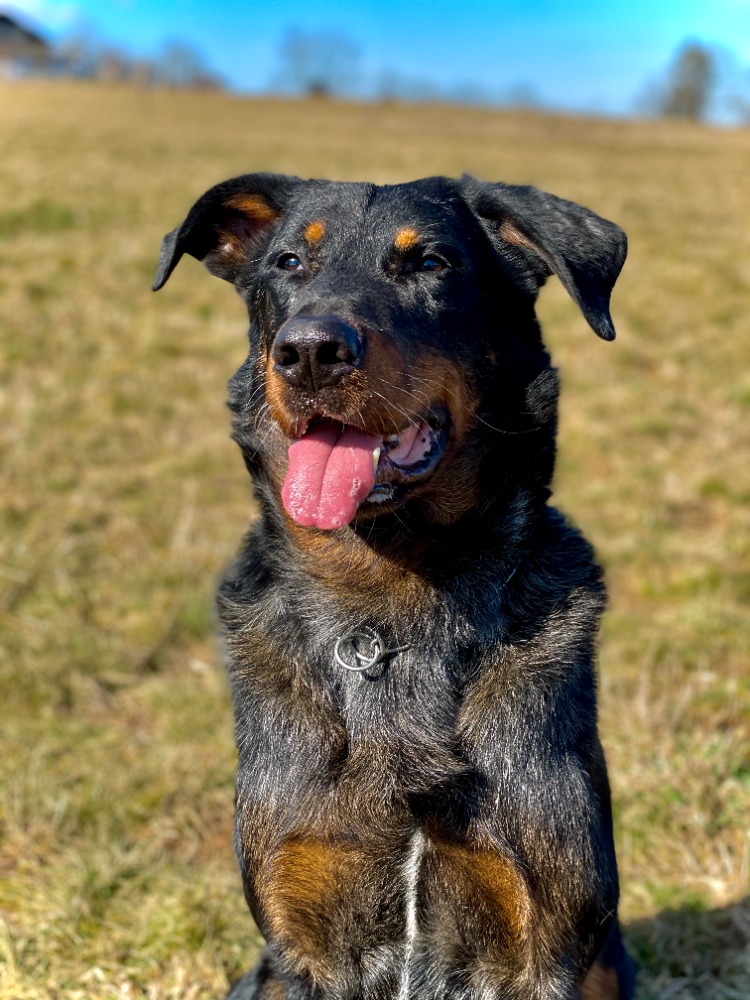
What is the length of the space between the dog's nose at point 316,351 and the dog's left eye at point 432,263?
0.49 meters

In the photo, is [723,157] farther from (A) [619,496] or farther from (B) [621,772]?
(B) [621,772]

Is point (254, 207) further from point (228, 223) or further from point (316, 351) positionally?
point (316, 351)

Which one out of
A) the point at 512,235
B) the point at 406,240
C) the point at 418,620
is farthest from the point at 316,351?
the point at 512,235

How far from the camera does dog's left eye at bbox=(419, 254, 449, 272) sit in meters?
2.88

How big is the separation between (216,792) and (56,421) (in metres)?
4.55

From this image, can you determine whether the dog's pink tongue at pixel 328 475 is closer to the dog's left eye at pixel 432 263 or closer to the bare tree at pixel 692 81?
the dog's left eye at pixel 432 263

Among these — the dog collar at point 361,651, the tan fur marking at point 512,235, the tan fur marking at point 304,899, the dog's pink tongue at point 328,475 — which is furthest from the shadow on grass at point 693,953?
the tan fur marking at point 512,235

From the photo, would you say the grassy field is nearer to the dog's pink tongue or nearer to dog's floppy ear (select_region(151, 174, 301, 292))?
the dog's pink tongue

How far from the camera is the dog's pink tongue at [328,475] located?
99.0 inches

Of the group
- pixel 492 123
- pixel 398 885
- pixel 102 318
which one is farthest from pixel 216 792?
pixel 492 123

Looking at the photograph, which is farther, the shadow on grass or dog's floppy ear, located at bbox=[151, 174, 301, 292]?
the shadow on grass

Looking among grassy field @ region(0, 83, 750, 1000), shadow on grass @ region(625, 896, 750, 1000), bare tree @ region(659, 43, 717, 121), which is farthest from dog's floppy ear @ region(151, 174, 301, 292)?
bare tree @ region(659, 43, 717, 121)

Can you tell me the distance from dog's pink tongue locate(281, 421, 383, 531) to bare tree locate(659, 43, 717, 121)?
2968 inches

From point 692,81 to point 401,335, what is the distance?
252 ft
